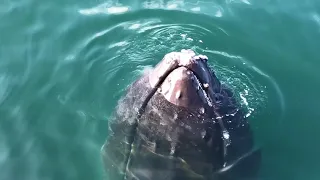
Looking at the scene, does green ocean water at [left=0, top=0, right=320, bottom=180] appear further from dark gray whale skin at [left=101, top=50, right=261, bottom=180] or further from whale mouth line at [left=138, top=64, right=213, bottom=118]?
whale mouth line at [left=138, top=64, right=213, bottom=118]

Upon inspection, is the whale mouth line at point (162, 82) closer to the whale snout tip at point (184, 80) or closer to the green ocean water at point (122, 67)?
the whale snout tip at point (184, 80)

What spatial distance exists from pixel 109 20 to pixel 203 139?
5323mm

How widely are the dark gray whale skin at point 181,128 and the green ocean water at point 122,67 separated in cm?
119

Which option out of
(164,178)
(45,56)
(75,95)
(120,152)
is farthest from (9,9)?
(164,178)

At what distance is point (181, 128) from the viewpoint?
21.7 feet

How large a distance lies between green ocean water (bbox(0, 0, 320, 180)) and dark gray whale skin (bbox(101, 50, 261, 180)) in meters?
1.19

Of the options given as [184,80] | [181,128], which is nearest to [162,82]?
[184,80]

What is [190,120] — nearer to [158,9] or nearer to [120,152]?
[120,152]

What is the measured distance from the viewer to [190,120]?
21.6 feet

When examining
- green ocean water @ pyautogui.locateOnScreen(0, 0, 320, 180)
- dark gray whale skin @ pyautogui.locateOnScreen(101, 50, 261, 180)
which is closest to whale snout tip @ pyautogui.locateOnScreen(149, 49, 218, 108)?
dark gray whale skin @ pyautogui.locateOnScreen(101, 50, 261, 180)

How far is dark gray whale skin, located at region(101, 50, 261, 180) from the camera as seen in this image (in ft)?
21.1

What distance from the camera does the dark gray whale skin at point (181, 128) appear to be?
643 cm

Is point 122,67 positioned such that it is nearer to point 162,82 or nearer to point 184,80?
point 162,82

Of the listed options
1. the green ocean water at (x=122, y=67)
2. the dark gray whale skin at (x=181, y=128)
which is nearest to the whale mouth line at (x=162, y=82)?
the dark gray whale skin at (x=181, y=128)
